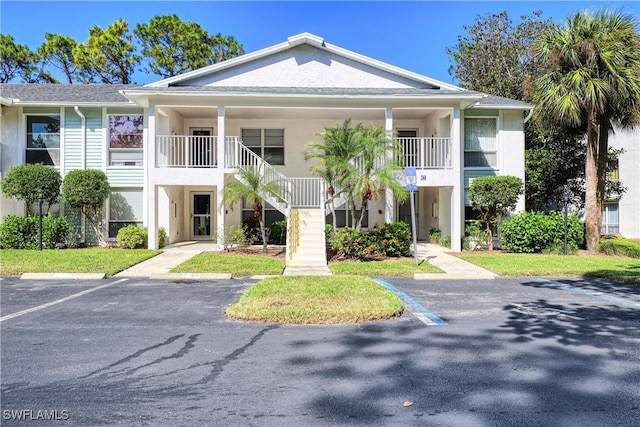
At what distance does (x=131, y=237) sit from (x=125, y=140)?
4.30 metres

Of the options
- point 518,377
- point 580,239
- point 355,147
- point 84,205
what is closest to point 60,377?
point 518,377

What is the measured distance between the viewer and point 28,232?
14.6 metres

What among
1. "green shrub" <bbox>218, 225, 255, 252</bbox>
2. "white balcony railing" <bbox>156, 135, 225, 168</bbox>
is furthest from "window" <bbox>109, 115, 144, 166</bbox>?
"green shrub" <bbox>218, 225, 255, 252</bbox>

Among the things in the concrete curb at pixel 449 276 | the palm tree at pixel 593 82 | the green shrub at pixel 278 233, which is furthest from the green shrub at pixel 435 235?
the concrete curb at pixel 449 276

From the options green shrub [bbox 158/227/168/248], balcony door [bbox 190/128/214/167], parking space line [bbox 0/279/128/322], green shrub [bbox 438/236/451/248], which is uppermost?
balcony door [bbox 190/128/214/167]

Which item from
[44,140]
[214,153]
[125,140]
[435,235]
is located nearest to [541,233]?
[435,235]

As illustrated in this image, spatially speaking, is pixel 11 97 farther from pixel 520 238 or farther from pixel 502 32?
pixel 502 32

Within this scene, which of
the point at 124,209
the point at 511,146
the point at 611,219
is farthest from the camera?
the point at 611,219

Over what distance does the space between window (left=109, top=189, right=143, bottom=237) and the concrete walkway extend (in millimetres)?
2398

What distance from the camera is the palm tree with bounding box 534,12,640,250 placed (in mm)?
14484

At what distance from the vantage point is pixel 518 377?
13.7ft

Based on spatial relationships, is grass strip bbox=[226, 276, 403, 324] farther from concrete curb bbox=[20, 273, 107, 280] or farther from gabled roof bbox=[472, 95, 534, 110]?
gabled roof bbox=[472, 95, 534, 110]

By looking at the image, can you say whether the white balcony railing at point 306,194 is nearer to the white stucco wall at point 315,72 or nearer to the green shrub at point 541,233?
the white stucco wall at point 315,72

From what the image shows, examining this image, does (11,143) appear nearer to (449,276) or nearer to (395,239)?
(395,239)
